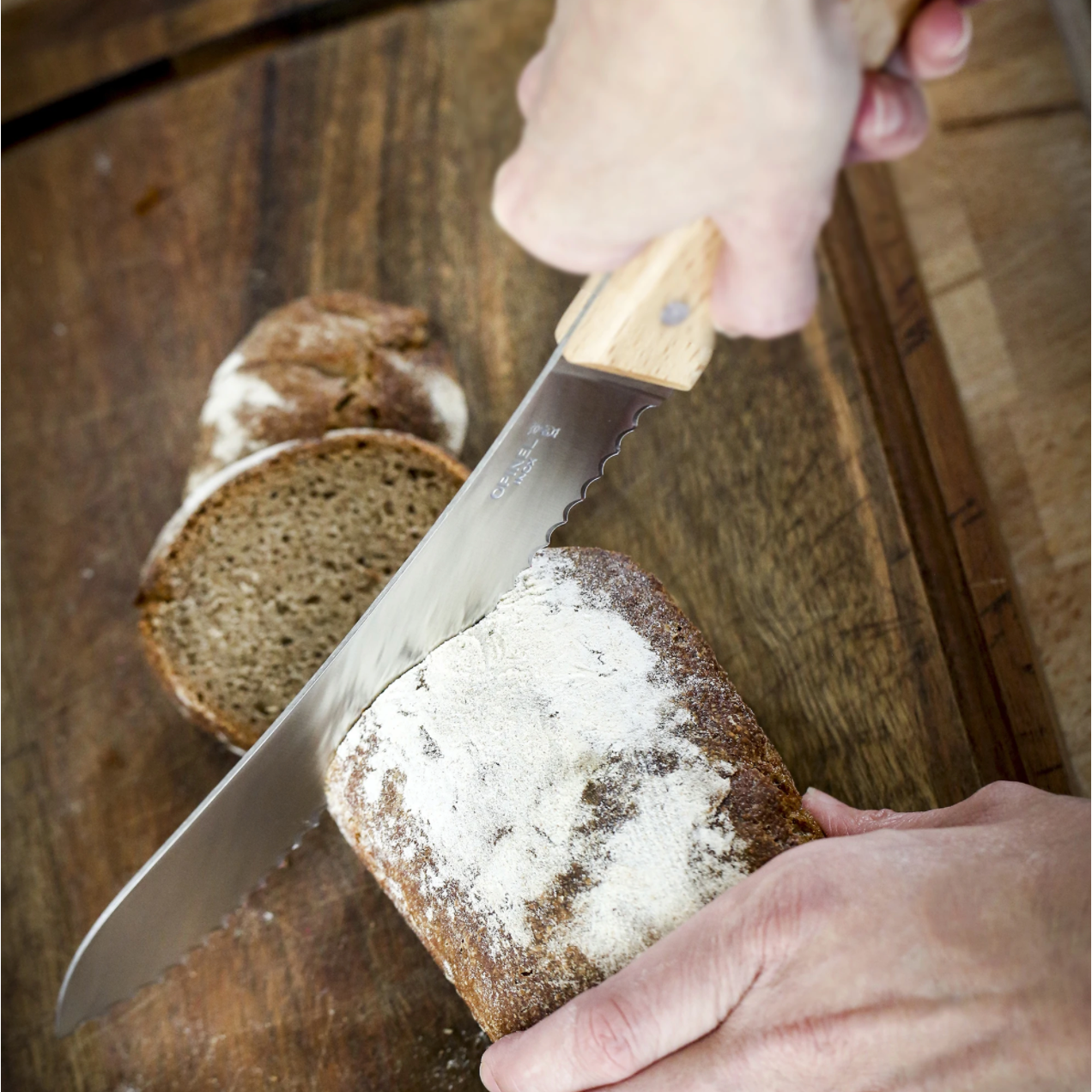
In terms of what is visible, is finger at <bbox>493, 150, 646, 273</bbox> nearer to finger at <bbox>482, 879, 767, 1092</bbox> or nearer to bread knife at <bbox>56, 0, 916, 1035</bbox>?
bread knife at <bbox>56, 0, 916, 1035</bbox>

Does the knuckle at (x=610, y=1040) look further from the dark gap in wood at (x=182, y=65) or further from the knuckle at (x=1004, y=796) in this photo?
the dark gap in wood at (x=182, y=65)

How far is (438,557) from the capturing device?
1.32 metres

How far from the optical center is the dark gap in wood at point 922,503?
150 centimetres

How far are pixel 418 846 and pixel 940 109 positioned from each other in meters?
1.63

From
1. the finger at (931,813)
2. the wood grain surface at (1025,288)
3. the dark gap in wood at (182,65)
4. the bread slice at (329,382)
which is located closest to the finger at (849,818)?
the finger at (931,813)

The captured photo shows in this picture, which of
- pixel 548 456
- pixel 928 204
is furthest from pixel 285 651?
pixel 928 204

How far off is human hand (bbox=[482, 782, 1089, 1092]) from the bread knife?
0.49m

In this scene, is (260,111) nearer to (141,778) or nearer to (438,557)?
(438,557)

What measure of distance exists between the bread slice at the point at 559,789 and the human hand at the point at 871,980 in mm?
81

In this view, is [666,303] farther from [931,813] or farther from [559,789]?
[931,813]

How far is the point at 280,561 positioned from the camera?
1563mm

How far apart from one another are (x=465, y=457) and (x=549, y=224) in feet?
1.98

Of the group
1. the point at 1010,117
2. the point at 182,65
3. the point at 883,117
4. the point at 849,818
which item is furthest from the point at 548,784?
the point at 182,65

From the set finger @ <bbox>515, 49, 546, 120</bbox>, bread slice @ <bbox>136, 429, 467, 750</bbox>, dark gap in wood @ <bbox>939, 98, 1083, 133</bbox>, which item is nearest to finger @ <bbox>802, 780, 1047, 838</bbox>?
bread slice @ <bbox>136, 429, 467, 750</bbox>
